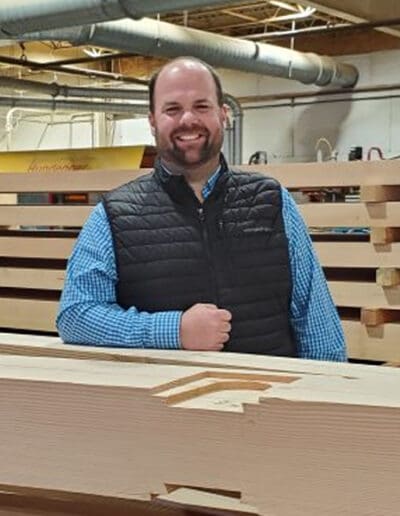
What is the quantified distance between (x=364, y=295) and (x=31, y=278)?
162cm

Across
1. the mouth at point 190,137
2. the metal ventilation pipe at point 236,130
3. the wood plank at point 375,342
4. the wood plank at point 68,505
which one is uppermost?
the metal ventilation pipe at point 236,130

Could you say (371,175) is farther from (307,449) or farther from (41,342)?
(307,449)

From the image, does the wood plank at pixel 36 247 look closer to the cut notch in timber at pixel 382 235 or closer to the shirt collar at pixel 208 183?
the cut notch in timber at pixel 382 235

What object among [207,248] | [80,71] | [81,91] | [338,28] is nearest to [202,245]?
[207,248]

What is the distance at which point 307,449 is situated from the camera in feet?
2.88

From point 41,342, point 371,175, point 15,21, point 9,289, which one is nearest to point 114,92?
point 15,21

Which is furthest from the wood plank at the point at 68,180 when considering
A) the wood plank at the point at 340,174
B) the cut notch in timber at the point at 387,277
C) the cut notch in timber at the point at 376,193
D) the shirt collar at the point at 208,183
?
the shirt collar at the point at 208,183

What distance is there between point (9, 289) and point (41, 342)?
3.20 meters

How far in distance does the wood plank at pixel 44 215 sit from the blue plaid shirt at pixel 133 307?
1969 millimetres

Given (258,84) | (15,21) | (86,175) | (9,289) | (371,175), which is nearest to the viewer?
(371,175)

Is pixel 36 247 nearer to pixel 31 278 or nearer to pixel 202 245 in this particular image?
pixel 31 278

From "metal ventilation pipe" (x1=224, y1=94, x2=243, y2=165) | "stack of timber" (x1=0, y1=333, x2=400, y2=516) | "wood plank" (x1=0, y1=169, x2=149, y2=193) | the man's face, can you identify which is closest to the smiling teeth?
the man's face

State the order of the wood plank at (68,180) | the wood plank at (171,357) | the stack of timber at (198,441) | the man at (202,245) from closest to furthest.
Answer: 1. the stack of timber at (198,441)
2. the wood plank at (171,357)
3. the man at (202,245)
4. the wood plank at (68,180)

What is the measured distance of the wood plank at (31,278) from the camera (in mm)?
4121
